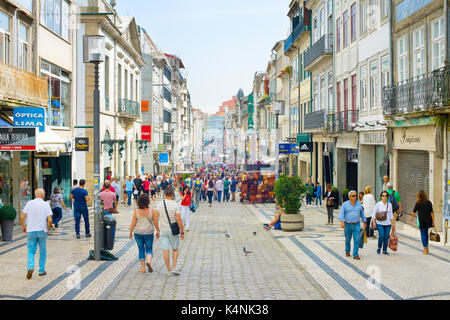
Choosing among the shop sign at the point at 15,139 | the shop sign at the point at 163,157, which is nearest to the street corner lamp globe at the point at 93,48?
the shop sign at the point at 15,139

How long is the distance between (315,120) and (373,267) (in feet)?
74.7

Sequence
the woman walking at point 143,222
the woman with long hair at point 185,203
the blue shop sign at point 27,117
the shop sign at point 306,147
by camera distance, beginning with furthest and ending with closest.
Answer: the shop sign at point 306,147
the woman with long hair at point 185,203
the blue shop sign at point 27,117
the woman walking at point 143,222

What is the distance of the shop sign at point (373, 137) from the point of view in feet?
72.8

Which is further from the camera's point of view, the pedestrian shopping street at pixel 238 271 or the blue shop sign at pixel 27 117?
the blue shop sign at pixel 27 117

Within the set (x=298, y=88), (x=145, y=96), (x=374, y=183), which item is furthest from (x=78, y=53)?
(x=145, y=96)

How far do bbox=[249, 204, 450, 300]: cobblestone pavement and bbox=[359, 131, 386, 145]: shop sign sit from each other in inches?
199

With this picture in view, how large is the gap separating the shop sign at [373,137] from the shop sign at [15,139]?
1278 centimetres

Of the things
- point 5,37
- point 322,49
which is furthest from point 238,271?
point 322,49

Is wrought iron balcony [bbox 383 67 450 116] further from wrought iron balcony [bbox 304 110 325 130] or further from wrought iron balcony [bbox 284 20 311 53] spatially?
wrought iron balcony [bbox 284 20 311 53]

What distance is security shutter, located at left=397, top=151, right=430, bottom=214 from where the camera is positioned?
18.0 meters

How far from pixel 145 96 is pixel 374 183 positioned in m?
37.1

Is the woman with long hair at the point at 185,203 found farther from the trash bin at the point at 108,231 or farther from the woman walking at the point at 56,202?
the trash bin at the point at 108,231

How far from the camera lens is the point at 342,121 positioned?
1112 inches

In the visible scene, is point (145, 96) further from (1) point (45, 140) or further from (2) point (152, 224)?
(2) point (152, 224)
